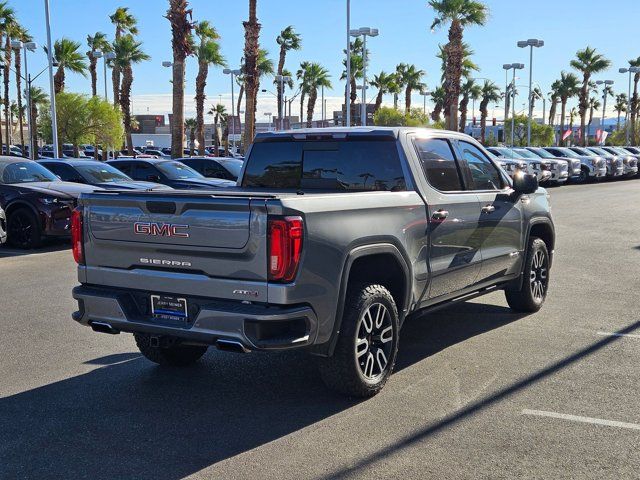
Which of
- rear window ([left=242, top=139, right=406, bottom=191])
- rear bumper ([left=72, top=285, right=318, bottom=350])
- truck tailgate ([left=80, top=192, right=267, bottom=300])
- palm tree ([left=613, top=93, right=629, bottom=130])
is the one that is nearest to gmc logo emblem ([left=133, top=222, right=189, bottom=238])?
truck tailgate ([left=80, top=192, right=267, bottom=300])

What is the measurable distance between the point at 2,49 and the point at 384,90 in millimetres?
38361

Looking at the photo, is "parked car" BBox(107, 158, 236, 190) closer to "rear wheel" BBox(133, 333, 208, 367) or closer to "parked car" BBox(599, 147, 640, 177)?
"rear wheel" BBox(133, 333, 208, 367)

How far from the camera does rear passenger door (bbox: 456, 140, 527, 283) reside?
6.62 metres

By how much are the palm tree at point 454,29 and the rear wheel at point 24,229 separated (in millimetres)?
34357

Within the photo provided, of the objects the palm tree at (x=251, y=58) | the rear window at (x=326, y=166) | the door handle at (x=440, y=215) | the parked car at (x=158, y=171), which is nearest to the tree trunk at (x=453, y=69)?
the palm tree at (x=251, y=58)

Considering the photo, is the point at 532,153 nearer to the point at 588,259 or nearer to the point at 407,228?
the point at 588,259

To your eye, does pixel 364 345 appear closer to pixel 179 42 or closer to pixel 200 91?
pixel 179 42

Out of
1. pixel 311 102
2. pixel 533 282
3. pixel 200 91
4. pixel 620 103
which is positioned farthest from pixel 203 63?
pixel 620 103

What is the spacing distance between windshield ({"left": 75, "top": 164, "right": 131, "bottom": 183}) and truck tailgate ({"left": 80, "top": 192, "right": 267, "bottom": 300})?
10.6 m

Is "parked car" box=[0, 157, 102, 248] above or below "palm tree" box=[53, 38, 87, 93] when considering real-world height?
below

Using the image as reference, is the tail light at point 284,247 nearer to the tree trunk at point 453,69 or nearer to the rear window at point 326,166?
the rear window at point 326,166

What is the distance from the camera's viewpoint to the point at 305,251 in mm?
4465

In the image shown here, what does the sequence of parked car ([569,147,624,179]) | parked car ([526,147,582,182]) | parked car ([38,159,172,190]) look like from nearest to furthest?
parked car ([38,159,172,190]) → parked car ([526,147,582,182]) → parked car ([569,147,624,179])

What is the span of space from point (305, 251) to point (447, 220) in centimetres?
188
